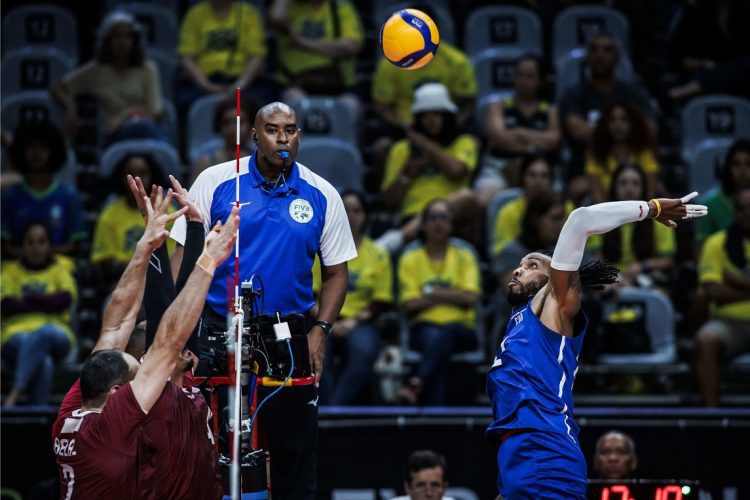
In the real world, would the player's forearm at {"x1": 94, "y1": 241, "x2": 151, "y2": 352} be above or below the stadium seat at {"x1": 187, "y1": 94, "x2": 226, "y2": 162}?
below

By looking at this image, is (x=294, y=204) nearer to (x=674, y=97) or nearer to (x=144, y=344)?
(x=144, y=344)

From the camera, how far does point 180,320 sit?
6355mm

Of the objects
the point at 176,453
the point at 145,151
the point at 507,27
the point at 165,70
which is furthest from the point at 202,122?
the point at 176,453

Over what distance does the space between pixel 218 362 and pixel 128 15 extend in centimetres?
692

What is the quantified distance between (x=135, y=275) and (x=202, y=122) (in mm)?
6272

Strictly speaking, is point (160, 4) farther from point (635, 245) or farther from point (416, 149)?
point (635, 245)

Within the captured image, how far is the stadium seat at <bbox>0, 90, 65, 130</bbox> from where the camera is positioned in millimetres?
13867

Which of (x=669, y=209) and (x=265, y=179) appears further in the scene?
(x=265, y=179)

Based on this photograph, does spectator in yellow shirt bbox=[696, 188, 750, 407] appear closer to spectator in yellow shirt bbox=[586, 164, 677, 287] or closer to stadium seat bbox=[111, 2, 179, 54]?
spectator in yellow shirt bbox=[586, 164, 677, 287]

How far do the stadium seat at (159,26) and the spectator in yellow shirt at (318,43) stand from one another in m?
1.51

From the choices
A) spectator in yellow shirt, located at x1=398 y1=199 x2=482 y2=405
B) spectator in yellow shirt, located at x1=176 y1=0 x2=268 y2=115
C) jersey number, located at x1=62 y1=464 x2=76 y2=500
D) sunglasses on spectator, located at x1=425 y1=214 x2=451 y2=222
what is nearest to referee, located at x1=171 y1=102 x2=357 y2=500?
jersey number, located at x1=62 y1=464 x2=76 y2=500

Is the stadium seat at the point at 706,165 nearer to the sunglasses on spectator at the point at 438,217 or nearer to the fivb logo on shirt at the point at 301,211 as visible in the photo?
the sunglasses on spectator at the point at 438,217

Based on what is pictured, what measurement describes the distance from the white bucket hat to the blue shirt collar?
493 cm

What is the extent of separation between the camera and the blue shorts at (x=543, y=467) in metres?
6.83
